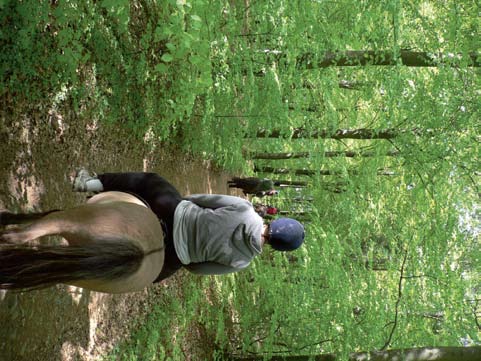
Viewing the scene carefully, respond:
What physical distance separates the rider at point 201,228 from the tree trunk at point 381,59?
161 inches

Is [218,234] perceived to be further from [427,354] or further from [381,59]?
[381,59]

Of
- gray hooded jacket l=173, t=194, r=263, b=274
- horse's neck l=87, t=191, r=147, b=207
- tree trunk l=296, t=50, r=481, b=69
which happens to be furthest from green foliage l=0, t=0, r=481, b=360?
gray hooded jacket l=173, t=194, r=263, b=274

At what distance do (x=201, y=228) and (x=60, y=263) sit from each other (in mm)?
1630

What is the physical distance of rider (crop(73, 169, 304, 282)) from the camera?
370 centimetres

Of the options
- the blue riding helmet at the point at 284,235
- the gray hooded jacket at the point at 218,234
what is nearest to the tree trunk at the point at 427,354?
the blue riding helmet at the point at 284,235

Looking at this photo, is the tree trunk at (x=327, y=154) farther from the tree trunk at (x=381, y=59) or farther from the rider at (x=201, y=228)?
the rider at (x=201, y=228)

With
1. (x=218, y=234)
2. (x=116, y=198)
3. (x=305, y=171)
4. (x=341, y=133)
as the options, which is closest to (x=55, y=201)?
(x=116, y=198)

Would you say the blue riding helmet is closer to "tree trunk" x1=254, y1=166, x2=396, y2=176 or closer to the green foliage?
the green foliage

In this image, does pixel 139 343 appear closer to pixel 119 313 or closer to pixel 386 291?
pixel 119 313

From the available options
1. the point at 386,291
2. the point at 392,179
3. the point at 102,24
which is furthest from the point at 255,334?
the point at 102,24

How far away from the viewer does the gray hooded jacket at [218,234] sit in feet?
12.3

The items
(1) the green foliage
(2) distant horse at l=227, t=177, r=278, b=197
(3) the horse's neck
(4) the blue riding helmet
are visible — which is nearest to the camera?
(3) the horse's neck

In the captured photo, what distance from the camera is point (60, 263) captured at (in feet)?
7.47

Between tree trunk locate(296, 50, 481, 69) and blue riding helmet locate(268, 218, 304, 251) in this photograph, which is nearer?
blue riding helmet locate(268, 218, 304, 251)
